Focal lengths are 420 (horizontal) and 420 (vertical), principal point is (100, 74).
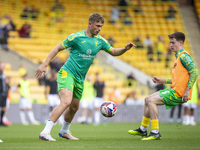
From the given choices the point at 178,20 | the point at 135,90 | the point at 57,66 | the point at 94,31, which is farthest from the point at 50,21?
the point at 94,31

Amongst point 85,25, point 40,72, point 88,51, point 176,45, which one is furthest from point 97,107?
point 40,72

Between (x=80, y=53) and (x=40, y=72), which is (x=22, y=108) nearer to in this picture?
(x=80, y=53)

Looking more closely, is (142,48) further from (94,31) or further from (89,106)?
(94,31)

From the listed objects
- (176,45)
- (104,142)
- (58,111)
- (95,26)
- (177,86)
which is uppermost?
(95,26)

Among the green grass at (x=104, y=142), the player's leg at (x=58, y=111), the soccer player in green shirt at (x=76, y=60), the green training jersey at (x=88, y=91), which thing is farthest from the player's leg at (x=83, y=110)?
the player's leg at (x=58, y=111)

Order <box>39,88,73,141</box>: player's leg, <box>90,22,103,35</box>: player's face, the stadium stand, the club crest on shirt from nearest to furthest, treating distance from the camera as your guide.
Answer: <box>39,88,73,141</box>: player's leg → <box>90,22,103,35</box>: player's face → the club crest on shirt → the stadium stand

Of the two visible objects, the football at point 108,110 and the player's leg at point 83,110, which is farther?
the player's leg at point 83,110

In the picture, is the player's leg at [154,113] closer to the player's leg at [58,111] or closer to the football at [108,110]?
the football at [108,110]

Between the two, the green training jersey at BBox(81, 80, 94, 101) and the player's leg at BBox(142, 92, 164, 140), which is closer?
the player's leg at BBox(142, 92, 164, 140)

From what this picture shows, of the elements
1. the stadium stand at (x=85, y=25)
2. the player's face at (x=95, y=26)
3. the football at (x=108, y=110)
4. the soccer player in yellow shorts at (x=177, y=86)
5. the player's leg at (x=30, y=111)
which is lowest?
the player's leg at (x=30, y=111)

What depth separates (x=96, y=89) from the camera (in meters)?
19.8

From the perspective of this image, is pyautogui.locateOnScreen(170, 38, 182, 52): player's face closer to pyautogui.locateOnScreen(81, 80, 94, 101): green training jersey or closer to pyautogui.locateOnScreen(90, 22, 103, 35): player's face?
pyautogui.locateOnScreen(90, 22, 103, 35): player's face

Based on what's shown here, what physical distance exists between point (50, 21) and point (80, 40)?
1751 cm

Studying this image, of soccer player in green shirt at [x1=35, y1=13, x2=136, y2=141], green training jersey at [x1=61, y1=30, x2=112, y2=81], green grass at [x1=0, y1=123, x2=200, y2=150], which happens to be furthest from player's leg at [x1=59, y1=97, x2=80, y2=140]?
green training jersey at [x1=61, y1=30, x2=112, y2=81]
